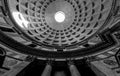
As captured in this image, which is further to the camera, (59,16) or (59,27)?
(59,27)

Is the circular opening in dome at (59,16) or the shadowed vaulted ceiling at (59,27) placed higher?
the circular opening in dome at (59,16)

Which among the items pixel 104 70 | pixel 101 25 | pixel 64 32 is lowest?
pixel 104 70

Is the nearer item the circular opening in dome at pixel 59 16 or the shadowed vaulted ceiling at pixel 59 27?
the shadowed vaulted ceiling at pixel 59 27

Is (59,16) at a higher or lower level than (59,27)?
higher

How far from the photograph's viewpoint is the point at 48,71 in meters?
15.3

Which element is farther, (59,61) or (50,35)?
(50,35)

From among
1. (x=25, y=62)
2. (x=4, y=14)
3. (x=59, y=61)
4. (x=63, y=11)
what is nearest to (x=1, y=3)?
(x=4, y=14)

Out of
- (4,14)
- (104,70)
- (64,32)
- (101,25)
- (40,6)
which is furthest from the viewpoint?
(64,32)

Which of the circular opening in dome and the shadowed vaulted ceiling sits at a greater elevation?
the circular opening in dome

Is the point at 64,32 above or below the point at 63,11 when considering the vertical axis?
below

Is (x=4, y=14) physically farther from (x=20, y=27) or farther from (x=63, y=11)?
(x=63, y=11)

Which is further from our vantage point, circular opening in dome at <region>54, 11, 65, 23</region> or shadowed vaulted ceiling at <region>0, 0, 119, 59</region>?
circular opening in dome at <region>54, 11, 65, 23</region>

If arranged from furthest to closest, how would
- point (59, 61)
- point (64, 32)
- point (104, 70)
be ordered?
point (64, 32), point (59, 61), point (104, 70)

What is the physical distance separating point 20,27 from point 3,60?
6261 millimetres
